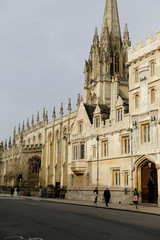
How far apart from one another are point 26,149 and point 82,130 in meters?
35.1

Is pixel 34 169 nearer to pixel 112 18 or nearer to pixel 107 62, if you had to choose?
pixel 107 62

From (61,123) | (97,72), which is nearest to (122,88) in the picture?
(97,72)

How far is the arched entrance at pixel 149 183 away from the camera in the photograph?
24.7 metres

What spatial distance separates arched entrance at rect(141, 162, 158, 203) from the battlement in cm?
933

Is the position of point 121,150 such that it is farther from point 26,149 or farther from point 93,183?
point 26,149

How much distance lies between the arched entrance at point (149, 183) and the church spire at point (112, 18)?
4404 centimetres

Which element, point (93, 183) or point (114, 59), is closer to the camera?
point (93, 183)

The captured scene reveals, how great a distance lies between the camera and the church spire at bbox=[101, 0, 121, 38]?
64062 mm

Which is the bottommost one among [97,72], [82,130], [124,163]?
[124,163]

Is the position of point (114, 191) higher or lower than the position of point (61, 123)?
lower

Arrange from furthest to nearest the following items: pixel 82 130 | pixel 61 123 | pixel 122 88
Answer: pixel 61 123 < pixel 122 88 < pixel 82 130

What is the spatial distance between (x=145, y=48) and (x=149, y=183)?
11338 mm

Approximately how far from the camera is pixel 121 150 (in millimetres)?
27625

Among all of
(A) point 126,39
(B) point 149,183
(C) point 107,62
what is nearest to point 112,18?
(A) point 126,39
